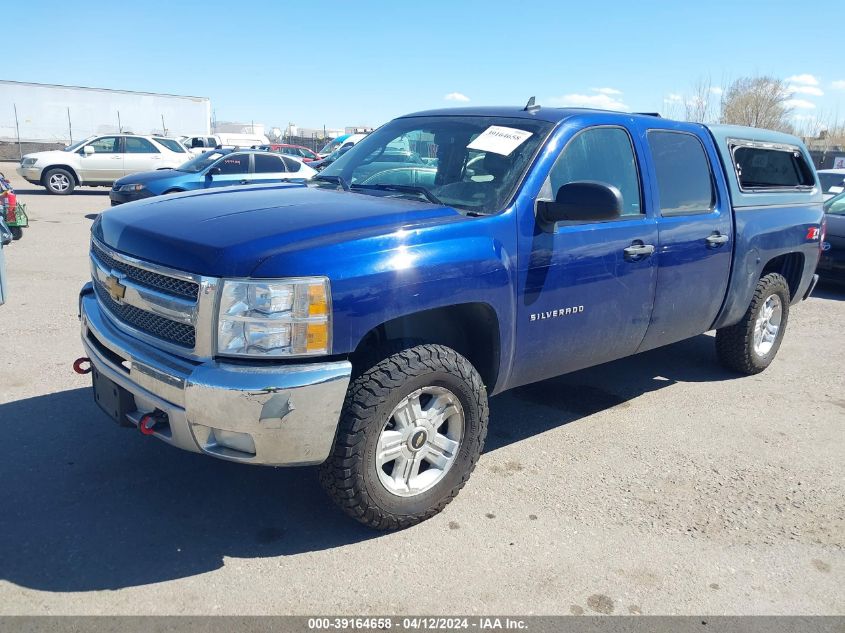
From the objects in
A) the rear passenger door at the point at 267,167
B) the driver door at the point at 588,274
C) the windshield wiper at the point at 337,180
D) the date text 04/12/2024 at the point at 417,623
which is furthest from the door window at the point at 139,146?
the date text 04/12/2024 at the point at 417,623

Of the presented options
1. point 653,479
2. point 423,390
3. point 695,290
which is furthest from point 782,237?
point 423,390

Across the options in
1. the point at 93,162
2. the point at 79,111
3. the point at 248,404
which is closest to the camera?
the point at 248,404

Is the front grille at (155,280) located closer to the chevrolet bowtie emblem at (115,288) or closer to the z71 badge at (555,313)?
the chevrolet bowtie emblem at (115,288)

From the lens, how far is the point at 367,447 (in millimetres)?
3010

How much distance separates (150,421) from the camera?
297cm

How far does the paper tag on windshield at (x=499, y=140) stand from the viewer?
3801mm

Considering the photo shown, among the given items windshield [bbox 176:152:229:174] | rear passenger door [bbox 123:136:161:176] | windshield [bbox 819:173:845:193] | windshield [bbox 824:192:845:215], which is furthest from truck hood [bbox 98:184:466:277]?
rear passenger door [bbox 123:136:161:176]

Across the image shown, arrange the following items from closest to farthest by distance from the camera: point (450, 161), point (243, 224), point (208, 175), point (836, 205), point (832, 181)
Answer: point (243, 224) → point (450, 161) → point (836, 205) → point (208, 175) → point (832, 181)

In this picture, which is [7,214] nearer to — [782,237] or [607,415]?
[607,415]

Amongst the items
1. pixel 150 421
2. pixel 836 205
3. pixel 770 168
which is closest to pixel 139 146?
pixel 836 205

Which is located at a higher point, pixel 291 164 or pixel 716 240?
pixel 716 240

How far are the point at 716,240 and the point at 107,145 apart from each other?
1875 centimetres

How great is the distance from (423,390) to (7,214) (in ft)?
28.2

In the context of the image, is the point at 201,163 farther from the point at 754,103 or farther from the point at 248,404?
the point at 754,103
